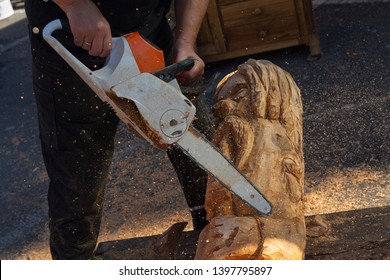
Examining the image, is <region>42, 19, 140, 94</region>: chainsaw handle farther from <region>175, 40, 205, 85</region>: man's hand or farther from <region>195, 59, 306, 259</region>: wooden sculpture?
<region>195, 59, 306, 259</region>: wooden sculpture

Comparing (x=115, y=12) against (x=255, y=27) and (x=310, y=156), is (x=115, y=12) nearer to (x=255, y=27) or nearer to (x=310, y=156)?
(x=310, y=156)

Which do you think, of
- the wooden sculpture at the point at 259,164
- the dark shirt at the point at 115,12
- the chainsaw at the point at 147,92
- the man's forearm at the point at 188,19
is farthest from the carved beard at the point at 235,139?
the dark shirt at the point at 115,12

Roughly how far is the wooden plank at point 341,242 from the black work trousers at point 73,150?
0.17 metres

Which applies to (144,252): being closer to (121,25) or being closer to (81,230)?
(81,230)

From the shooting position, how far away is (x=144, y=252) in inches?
99.2

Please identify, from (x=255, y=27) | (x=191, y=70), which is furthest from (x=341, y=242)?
(x=255, y=27)

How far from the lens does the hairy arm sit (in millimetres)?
2248

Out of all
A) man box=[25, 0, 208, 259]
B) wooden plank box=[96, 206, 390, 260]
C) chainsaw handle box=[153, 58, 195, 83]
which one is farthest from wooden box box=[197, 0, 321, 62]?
chainsaw handle box=[153, 58, 195, 83]

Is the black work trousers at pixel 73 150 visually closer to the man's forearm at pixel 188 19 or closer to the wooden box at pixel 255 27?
the man's forearm at pixel 188 19

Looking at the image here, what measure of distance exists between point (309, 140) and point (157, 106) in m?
1.92

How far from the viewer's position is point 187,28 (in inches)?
92.4

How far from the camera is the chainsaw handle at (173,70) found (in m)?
1.95

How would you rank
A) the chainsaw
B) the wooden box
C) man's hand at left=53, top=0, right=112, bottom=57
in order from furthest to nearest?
the wooden box → man's hand at left=53, top=0, right=112, bottom=57 → the chainsaw

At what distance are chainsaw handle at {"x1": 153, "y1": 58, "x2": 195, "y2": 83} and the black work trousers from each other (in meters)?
0.41
